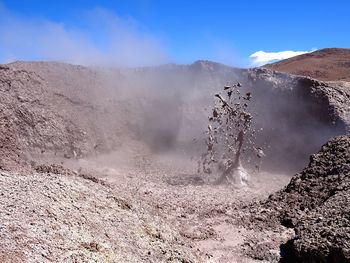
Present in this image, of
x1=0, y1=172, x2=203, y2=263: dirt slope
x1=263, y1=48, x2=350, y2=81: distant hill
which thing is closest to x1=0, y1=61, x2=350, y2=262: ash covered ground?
x1=0, y1=172, x2=203, y2=263: dirt slope

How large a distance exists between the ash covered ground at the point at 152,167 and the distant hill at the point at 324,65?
1327 cm

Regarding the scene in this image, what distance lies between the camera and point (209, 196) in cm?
1050

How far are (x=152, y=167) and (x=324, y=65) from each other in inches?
976

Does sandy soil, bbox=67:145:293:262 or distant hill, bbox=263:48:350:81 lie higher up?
distant hill, bbox=263:48:350:81

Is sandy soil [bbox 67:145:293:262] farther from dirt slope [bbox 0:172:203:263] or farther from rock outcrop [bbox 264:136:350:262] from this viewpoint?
dirt slope [bbox 0:172:203:263]

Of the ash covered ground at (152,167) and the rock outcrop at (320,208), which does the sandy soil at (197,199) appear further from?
the rock outcrop at (320,208)

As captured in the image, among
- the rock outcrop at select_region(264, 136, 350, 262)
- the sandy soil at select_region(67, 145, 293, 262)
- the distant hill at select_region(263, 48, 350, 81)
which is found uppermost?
the distant hill at select_region(263, 48, 350, 81)

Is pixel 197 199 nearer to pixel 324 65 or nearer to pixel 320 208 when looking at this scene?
pixel 320 208

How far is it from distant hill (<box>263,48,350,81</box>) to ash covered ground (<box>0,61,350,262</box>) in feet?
43.5

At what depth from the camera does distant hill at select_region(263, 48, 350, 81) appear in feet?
100

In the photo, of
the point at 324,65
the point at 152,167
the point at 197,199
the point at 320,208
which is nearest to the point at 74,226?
the point at 320,208

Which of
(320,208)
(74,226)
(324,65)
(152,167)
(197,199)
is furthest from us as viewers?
(324,65)

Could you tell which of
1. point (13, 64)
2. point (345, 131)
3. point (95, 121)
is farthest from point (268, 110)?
point (13, 64)

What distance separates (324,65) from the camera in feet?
114
